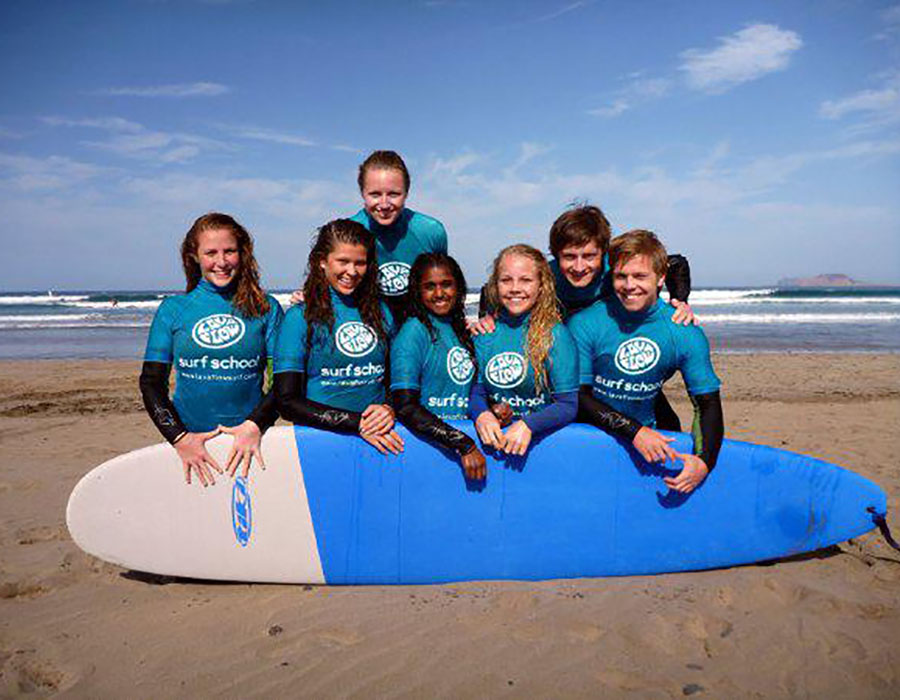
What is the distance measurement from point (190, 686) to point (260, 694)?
24cm

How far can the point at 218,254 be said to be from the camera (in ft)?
9.09

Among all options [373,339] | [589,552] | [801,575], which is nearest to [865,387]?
[801,575]

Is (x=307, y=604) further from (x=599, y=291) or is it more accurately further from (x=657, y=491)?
(x=599, y=291)

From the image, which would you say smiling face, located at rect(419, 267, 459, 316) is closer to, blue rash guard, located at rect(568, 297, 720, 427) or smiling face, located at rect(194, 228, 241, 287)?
blue rash guard, located at rect(568, 297, 720, 427)

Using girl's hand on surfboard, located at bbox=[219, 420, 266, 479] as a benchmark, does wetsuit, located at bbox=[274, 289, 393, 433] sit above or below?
above

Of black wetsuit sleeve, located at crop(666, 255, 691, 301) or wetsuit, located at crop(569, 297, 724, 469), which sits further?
black wetsuit sleeve, located at crop(666, 255, 691, 301)

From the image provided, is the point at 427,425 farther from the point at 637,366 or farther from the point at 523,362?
the point at 637,366

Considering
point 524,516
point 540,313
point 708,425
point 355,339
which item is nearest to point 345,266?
point 355,339

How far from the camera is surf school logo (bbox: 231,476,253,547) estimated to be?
9.27 feet

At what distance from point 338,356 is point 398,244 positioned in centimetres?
88

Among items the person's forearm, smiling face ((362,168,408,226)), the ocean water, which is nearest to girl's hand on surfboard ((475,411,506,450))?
the person's forearm

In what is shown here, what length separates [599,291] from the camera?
10.0ft

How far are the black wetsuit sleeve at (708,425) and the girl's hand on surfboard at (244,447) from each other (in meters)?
1.89

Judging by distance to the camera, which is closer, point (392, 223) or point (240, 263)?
point (240, 263)
